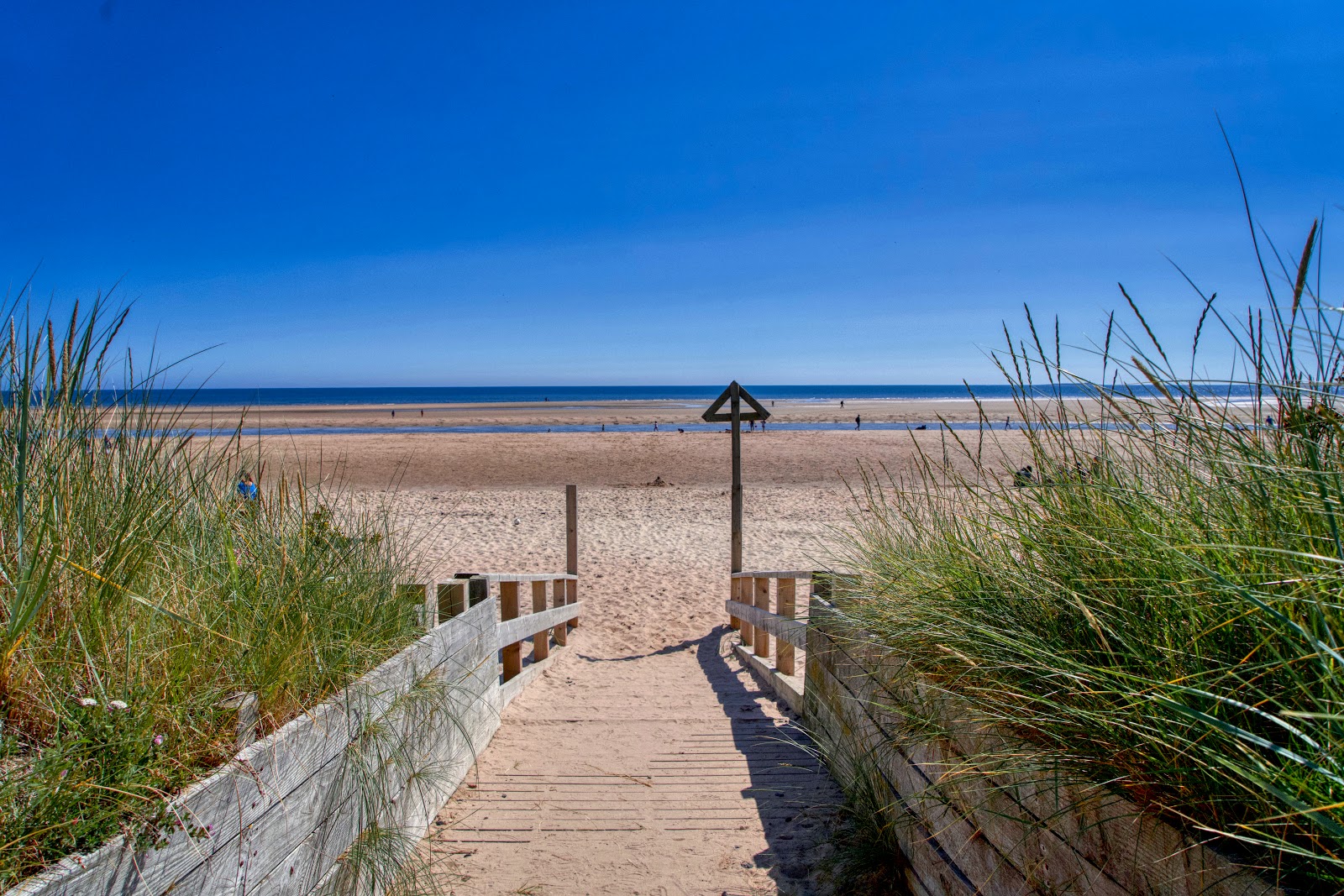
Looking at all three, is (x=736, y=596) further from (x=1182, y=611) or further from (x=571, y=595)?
(x=1182, y=611)

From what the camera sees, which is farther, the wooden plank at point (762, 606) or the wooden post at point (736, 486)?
the wooden post at point (736, 486)

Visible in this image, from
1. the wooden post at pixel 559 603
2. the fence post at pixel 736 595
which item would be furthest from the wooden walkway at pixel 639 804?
the fence post at pixel 736 595

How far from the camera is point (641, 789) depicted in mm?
3381

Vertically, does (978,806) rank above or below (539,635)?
above

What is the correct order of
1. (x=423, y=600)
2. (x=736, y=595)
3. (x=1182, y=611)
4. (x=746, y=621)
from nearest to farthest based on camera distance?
1. (x=1182, y=611)
2. (x=423, y=600)
3. (x=746, y=621)
4. (x=736, y=595)

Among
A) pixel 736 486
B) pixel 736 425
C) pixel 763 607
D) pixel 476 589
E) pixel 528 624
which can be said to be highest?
pixel 736 425

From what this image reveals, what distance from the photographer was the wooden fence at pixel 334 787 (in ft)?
4.57

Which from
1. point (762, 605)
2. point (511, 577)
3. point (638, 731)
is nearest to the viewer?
point (638, 731)

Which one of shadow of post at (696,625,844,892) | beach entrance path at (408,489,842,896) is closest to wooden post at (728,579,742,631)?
beach entrance path at (408,489,842,896)

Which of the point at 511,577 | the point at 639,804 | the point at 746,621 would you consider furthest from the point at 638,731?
the point at 746,621

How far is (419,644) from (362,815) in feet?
2.07

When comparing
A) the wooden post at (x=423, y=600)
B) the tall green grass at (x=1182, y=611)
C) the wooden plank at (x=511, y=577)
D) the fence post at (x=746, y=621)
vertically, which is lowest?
the fence post at (x=746, y=621)

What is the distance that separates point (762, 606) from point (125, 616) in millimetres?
4481

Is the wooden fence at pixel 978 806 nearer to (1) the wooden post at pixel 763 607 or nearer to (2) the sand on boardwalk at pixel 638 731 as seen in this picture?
(2) the sand on boardwalk at pixel 638 731
